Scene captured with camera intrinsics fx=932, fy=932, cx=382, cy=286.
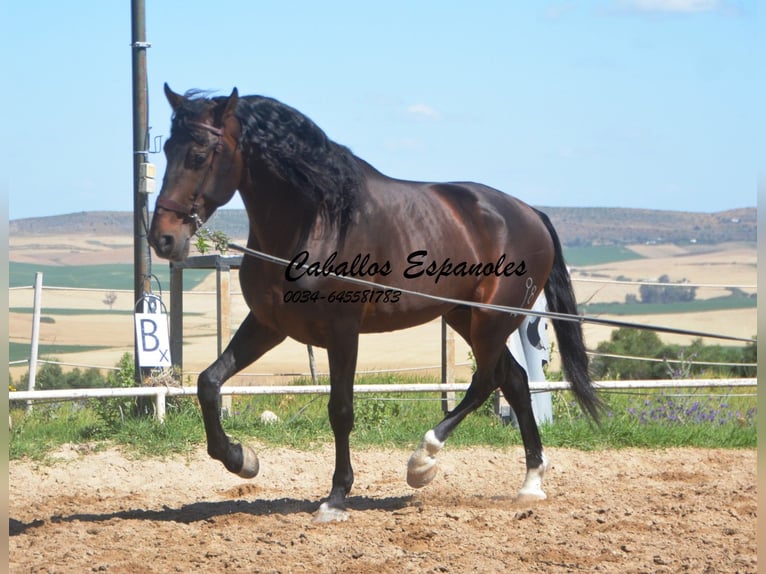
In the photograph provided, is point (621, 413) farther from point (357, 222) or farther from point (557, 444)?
point (357, 222)

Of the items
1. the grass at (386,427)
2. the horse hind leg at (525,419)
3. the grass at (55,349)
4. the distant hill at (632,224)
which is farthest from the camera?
the distant hill at (632,224)

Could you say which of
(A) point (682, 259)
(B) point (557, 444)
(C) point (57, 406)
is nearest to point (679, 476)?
(B) point (557, 444)

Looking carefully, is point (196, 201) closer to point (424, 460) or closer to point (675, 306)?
point (424, 460)

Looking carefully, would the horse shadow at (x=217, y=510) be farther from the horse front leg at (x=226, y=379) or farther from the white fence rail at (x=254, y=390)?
the white fence rail at (x=254, y=390)

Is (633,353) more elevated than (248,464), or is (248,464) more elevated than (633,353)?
(248,464)

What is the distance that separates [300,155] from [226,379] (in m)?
1.28

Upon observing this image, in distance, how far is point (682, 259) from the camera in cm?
6225

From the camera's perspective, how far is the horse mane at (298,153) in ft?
16.3

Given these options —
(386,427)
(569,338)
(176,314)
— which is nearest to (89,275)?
(176,314)

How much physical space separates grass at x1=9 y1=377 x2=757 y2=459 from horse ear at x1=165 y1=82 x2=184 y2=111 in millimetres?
2820

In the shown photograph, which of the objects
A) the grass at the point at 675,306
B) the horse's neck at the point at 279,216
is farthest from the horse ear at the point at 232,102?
the grass at the point at 675,306

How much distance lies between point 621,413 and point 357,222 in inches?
167

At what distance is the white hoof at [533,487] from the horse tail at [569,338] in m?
0.67

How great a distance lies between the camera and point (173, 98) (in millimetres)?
4844
